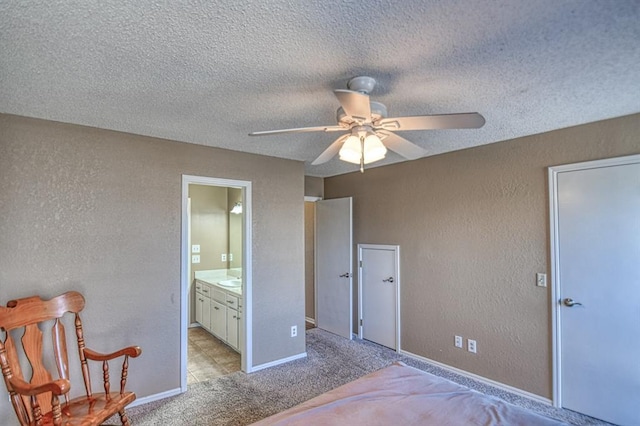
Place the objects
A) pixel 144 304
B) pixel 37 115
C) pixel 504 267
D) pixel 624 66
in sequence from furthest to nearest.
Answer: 1. pixel 504 267
2. pixel 144 304
3. pixel 37 115
4. pixel 624 66

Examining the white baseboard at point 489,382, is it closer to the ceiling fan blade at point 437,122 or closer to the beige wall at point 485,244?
the beige wall at point 485,244

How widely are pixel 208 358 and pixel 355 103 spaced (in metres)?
3.58

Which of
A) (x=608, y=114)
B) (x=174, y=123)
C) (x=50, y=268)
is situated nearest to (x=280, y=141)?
(x=174, y=123)

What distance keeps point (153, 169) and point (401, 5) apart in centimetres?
257

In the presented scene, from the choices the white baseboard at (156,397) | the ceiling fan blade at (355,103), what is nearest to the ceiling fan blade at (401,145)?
the ceiling fan blade at (355,103)

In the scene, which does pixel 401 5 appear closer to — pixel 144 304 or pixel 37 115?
pixel 37 115

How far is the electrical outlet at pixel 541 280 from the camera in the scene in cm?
288

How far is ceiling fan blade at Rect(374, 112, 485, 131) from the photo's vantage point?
1.61m

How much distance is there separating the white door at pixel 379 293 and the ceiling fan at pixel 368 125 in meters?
2.15

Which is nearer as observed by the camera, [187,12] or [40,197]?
[187,12]

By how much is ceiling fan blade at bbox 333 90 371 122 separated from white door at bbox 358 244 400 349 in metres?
2.75

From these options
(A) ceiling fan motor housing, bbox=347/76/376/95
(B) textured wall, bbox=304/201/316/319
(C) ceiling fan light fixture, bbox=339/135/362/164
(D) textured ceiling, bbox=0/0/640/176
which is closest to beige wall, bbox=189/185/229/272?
(B) textured wall, bbox=304/201/316/319

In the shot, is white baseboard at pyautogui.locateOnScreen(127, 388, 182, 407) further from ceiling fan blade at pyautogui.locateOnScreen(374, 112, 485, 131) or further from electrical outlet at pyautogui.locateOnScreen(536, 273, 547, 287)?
electrical outlet at pyautogui.locateOnScreen(536, 273, 547, 287)

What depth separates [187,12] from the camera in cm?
133
